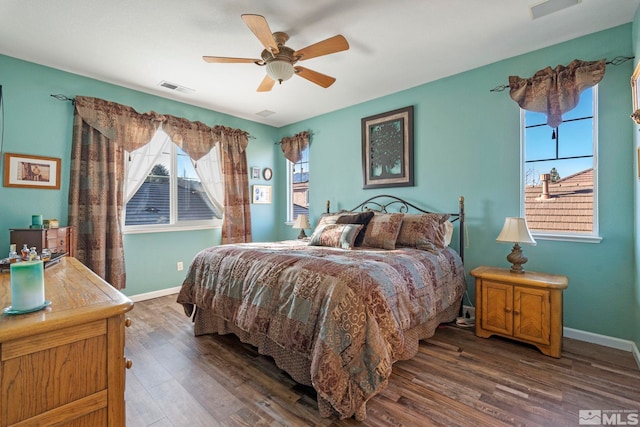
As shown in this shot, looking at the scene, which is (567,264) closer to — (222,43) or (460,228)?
(460,228)

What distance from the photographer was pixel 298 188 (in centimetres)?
520

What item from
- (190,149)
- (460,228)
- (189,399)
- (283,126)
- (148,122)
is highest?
(283,126)

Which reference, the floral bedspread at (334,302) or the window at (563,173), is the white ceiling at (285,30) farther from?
the floral bedspread at (334,302)

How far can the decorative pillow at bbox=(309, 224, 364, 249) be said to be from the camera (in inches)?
118

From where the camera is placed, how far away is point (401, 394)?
1.84 meters

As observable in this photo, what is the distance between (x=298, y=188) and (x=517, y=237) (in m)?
3.46

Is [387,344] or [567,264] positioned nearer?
[387,344]

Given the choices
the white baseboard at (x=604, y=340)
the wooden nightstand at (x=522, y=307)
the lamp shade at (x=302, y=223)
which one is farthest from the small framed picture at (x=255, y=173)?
the white baseboard at (x=604, y=340)

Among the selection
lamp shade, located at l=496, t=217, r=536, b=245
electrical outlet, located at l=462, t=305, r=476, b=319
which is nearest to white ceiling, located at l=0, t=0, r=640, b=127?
lamp shade, located at l=496, t=217, r=536, b=245

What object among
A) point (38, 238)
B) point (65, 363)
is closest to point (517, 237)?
point (65, 363)

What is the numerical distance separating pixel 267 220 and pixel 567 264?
412 cm

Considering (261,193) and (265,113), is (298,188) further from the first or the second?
Answer: (265,113)

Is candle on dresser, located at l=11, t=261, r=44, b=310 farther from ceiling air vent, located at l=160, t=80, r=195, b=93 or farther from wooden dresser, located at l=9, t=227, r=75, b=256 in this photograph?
ceiling air vent, located at l=160, t=80, r=195, b=93

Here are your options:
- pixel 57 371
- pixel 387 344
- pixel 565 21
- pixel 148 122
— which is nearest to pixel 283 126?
pixel 148 122
